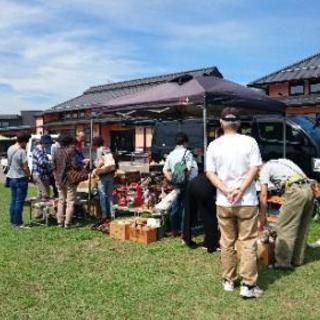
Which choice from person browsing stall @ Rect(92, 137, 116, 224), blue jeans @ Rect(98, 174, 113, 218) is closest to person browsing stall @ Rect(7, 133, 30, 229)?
person browsing stall @ Rect(92, 137, 116, 224)

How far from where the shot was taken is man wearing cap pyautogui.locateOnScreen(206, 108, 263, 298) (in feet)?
16.3

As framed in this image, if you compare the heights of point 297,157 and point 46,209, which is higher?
point 297,157

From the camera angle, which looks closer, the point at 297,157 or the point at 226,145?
the point at 226,145

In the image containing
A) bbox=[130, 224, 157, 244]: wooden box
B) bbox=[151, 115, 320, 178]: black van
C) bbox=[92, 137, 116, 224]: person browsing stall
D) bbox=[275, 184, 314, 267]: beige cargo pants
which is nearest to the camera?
bbox=[275, 184, 314, 267]: beige cargo pants

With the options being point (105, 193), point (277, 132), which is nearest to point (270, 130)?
point (277, 132)

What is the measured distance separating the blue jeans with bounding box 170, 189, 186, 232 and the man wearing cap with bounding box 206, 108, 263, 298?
2712 millimetres

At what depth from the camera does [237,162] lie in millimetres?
4980

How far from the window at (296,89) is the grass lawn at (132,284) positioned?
63.6ft

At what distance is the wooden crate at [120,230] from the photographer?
312 inches

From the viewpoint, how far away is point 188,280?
563 centimetres

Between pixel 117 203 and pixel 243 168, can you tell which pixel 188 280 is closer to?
pixel 243 168

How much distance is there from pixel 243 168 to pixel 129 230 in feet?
11.1

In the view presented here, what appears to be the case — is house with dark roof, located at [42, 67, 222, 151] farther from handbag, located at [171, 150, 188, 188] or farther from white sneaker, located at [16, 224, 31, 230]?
handbag, located at [171, 150, 188, 188]

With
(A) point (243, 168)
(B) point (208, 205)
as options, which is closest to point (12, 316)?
(A) point (243, 168)
